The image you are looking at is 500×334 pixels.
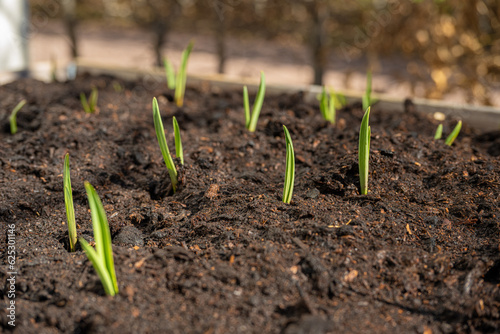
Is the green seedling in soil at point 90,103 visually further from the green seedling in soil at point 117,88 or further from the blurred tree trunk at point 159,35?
the blurred tree trunk at point 159,35

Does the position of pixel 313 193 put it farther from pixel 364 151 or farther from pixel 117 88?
pixel 117 88

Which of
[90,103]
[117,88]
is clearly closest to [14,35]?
[117,88]

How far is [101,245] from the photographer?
1012mm

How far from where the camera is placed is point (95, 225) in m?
0.99

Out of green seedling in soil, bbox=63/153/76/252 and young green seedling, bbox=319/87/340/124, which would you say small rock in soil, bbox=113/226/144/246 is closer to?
green seedling in soil, bbox=63/153/76/252

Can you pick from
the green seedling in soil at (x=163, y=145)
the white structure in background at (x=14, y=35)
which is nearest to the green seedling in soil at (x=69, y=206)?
the green seedling in soil at (x=163, y=145)

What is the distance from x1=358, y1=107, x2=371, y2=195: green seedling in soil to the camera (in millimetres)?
1313

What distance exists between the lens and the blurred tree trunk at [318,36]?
3.44 m

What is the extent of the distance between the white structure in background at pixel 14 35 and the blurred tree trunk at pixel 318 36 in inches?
76.6

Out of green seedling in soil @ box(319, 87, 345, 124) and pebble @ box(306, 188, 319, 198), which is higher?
green seedling in soil @ box(319, 87, 345, 124)

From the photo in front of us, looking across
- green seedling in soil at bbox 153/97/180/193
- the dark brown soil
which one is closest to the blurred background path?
the dark brown soil

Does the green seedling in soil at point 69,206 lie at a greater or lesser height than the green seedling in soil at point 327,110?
lesser

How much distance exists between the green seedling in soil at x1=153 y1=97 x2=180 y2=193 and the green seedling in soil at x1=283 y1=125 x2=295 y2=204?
0.38m

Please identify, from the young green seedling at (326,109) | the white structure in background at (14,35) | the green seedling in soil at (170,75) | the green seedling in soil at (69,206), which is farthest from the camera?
the white structure in background at (14,35)
